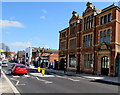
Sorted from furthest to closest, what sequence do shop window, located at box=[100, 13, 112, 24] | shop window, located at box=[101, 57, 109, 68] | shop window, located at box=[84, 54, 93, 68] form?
shop window, located at box=[84, 54, 93, 68], shop window, located at box=[100, 13, 112, 24], shop window, located at box=[101, 57, 109, 68]

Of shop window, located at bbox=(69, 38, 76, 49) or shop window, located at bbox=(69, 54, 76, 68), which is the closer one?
shop window, located at bbox=(69, 54, 76, 68)

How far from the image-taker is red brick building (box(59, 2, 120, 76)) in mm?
20906

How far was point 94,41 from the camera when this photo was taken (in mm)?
24766

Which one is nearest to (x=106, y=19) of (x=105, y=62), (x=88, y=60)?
(x=105, y=62)

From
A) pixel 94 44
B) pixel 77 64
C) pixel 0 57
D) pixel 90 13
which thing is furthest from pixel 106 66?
pixel 0 57

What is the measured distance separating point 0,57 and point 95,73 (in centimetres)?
1540

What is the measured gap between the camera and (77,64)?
29.0m

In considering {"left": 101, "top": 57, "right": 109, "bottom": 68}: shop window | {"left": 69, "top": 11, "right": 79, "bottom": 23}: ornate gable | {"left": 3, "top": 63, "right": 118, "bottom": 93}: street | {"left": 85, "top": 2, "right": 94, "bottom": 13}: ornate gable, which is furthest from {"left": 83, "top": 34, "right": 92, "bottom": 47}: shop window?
{"left": 3, "top": 63, "right": 118, "bottom": 93}: street

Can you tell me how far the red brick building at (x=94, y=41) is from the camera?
68.6ft

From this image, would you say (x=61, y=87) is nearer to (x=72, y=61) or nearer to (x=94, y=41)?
(x=94, y=41)

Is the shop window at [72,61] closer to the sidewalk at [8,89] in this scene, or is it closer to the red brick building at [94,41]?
the red brick building at [94,41]

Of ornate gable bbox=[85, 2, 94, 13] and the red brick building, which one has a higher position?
ornate gable bbox=[85, 2, 94, 13]

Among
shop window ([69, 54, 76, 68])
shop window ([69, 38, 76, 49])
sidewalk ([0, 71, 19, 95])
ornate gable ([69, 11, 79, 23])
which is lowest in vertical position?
sidewalk ([0, 71, 19, 95])

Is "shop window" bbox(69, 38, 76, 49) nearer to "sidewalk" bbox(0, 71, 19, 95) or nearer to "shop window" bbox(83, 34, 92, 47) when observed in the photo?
"shop window" bbox(83, 34, 92, 47)
